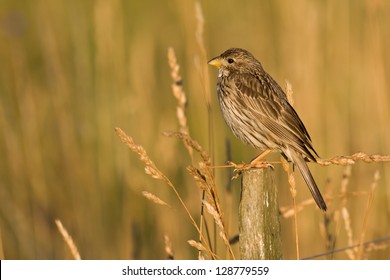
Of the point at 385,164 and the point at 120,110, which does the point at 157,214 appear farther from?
the point at 385,164

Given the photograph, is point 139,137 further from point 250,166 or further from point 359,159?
point 359,159

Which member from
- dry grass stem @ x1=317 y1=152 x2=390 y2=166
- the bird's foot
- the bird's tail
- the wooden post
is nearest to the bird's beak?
the bird's tail

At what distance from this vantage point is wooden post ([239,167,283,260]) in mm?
2887

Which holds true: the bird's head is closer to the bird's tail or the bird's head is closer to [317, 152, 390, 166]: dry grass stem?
the bird's tail

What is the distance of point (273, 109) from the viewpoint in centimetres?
443

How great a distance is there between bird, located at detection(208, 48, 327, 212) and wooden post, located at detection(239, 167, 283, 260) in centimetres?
102

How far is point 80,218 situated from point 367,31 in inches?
99.2

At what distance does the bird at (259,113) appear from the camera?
13.8 ft

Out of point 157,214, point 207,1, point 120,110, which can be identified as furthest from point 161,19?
point 157,214

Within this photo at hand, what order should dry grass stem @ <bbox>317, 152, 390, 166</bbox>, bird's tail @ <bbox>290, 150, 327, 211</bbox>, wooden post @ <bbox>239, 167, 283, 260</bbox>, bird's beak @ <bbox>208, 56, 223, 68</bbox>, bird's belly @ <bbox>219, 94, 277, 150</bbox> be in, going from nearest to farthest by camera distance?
1. dry grass stem @ <bbox>317, 152, 390, 166</bbox>
2. wooden post @ <bbox>239, 167, 283, 260</bbox>
3. bird's tail @ <bbox>290, 150, 327, 211</bbox>
4. bird's belly @ <bbox>219, 94, 277, 150</bbox>
5. bird's beak @ <bbox>208, 56, 223, 68</bbox>

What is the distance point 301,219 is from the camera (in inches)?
199

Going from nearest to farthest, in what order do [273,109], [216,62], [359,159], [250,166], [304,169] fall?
[359,159] → [250,166] → [304,169] → [273,109] → [216,62]

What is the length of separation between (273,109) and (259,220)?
1.61 meters

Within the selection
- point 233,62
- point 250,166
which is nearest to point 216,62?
point 233,62
